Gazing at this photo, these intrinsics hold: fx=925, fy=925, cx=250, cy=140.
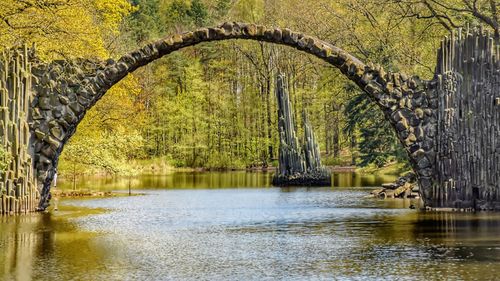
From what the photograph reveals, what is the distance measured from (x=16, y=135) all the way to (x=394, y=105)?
10.8 metres

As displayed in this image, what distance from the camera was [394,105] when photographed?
27141 millimetres

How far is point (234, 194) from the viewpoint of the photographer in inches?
1535

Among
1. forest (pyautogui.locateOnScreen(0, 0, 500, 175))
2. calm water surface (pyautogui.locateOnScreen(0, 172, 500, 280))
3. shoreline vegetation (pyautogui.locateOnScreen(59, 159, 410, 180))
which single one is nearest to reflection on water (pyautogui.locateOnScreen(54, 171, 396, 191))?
forest (pyautogui.locateOnScreen(0, 0, 500, 175))

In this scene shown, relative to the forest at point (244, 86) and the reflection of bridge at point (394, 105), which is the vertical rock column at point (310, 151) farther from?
the reflection of bridge at point (394, 105)

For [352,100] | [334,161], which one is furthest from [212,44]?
[352,100]

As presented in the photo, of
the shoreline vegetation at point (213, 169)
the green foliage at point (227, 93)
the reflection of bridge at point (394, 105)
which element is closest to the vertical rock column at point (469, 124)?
the reflection of bridge at point (394, 105)

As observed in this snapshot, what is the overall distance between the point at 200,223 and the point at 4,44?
32.9ft

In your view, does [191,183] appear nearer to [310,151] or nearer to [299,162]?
[299,162]

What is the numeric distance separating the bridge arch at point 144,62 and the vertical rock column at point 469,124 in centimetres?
63

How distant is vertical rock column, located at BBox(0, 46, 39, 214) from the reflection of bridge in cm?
3

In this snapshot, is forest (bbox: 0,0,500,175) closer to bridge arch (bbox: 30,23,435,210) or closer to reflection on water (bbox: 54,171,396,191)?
reflection on water (bbox: 54,171,396,191)

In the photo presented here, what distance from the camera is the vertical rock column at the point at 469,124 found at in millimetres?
25719

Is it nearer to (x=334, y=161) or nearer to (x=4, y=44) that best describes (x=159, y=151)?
(x=334, y=161)

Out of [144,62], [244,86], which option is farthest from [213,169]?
[144,62]
